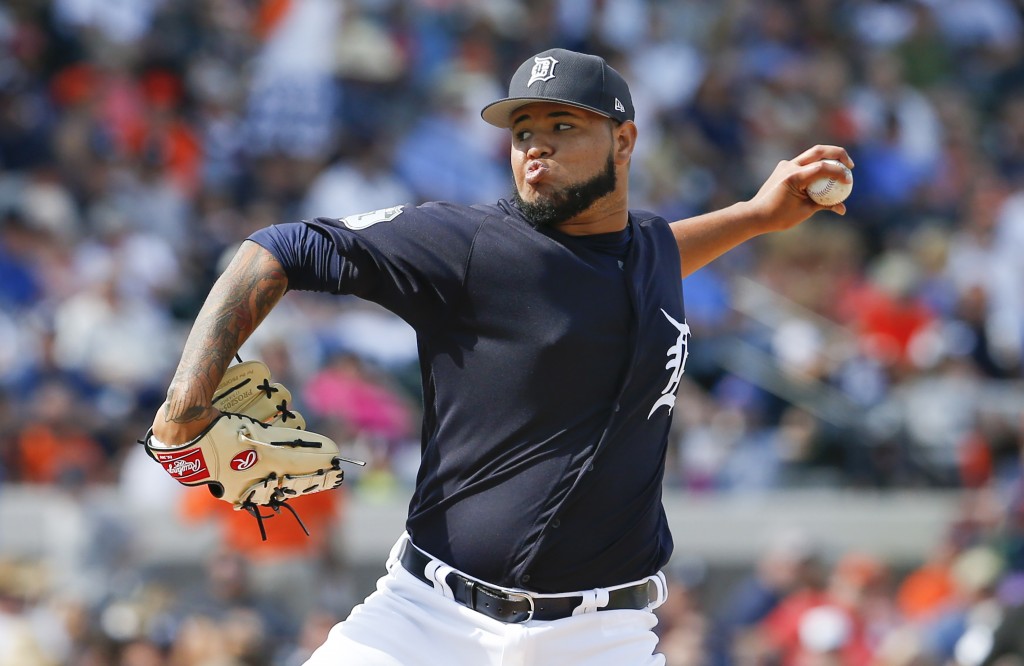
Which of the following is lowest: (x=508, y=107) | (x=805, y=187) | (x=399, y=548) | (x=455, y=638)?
(x=455, y=638)

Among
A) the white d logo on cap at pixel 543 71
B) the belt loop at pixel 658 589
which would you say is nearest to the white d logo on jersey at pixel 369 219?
the white d logo on cap at pixel 543 71

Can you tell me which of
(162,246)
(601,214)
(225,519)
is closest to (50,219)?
(162,246)

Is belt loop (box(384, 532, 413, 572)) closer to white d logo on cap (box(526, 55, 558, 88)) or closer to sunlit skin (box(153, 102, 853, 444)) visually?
sunlit skin (box(153, 102, 853, 444))

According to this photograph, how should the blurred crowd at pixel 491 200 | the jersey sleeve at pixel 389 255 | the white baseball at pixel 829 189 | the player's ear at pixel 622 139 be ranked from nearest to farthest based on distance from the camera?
the jersey sleeve at pixel 389 255 < the player's ear at pixel 622 139 < the white baseball at pixel 829 189 < the blurred crowd at pixel 491 200

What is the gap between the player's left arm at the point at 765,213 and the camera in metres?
4.51

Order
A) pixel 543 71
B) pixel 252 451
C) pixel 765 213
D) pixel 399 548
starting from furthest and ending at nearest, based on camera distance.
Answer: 1. pixel 765 213
2. pixel 399 548
3. pixel 543 71
4. pixel 252 451

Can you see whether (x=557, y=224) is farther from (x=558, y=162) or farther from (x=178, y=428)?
(x=178, y=428)

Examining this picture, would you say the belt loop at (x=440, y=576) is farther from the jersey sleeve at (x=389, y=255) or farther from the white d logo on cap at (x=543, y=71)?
the white d logo on cap at (x=543, y=71)

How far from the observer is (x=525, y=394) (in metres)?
3.80

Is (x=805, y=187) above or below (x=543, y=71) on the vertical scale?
below

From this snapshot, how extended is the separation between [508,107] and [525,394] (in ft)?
2.41

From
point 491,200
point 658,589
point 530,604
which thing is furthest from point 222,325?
point 491,200

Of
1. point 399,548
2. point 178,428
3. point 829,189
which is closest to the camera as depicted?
point 178,428

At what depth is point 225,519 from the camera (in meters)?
8.43
